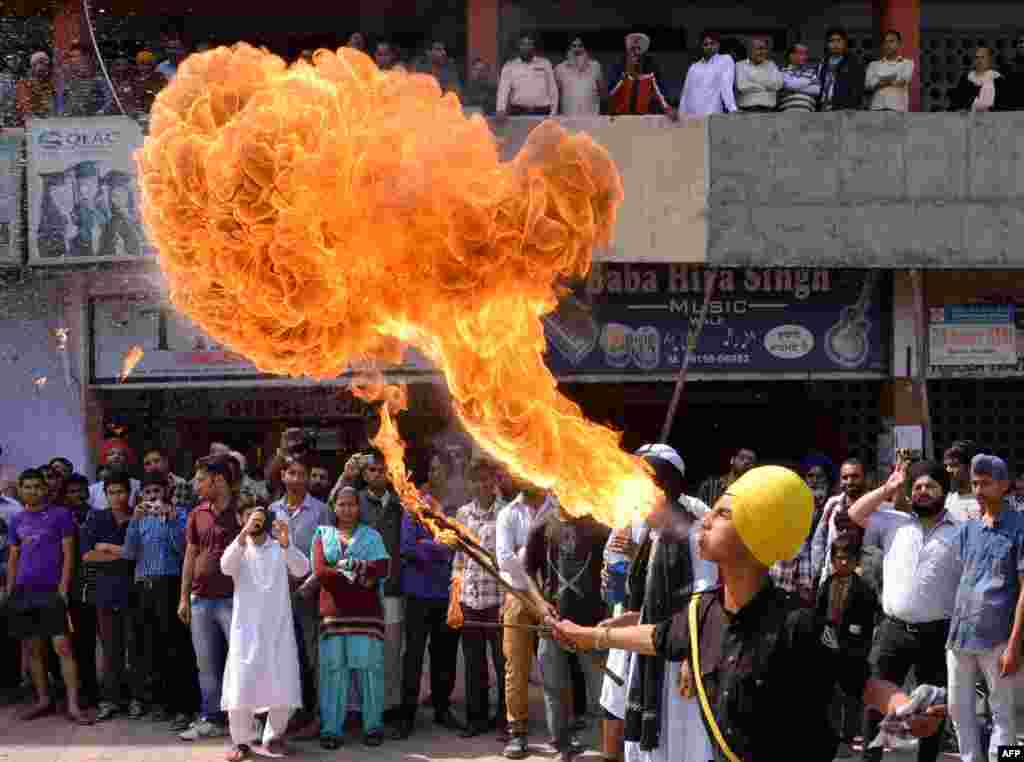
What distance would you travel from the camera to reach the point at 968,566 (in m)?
8.48

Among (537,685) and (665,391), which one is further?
(665,391)

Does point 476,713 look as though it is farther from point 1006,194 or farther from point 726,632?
point 1006,194

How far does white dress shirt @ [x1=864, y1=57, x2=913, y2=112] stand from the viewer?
14.3m

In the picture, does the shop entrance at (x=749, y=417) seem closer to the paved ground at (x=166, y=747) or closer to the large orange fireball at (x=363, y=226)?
the paved ground at (x=166, y=747)

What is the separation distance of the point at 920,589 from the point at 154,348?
864 centimetres

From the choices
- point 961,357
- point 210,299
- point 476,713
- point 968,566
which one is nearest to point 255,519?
point 476,713

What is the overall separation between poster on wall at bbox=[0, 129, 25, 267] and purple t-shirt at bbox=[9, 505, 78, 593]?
14.3ft

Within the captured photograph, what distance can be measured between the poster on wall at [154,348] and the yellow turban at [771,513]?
1099 centimetres

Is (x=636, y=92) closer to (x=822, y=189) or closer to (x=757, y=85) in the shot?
(x=757, y=85)

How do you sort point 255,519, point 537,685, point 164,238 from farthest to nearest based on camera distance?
point 537,685, point 255,519, point 164,238

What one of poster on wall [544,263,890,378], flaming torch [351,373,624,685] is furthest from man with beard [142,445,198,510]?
poster on wall [544,263,890,378]

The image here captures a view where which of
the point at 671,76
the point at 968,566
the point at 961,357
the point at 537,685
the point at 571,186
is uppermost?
the point at 671,76

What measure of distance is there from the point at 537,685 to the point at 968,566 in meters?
4.00

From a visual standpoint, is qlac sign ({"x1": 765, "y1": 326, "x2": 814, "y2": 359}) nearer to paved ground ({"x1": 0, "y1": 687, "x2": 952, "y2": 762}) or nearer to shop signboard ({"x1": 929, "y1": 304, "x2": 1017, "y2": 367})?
shop signboard ({"x1": 929, "y1": 304, "x2": 1017, "y2": 367})
